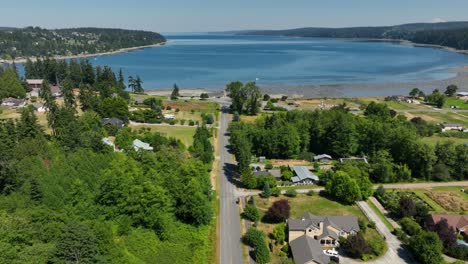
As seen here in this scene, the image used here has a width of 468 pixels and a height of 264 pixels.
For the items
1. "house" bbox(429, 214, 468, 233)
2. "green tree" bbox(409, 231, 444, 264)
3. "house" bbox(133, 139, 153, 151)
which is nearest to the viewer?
"green tree" bbox(409, 231, 444, 264)

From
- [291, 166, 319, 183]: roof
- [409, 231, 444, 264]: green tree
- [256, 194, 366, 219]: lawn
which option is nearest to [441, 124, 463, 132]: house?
[291, 166, 319, 183]: roof

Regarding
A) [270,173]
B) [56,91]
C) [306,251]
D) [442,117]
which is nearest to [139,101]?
[56,91]

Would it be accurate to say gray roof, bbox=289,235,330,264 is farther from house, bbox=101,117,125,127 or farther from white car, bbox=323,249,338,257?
house, bbox=101,117,125,127

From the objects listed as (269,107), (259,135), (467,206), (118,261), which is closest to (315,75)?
(269,107)

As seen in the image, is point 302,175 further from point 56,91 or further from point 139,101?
point 56,91

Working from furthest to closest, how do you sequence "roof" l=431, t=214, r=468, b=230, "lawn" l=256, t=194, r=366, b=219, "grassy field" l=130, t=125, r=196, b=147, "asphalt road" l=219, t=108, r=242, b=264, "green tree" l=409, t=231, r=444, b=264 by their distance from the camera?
"grassy field" l=130, t=125, r=196, b=147 < "lawn" l=256, t=194, r=366, b=219 < "roof" l=431, t=214, r=468, b=230 < "asphalt road" l=219, t=108, r=242, b=264 < "green tree" l=409, t=231, r=444, b=264

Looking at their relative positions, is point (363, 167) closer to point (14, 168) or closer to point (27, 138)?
point (14, 168)
